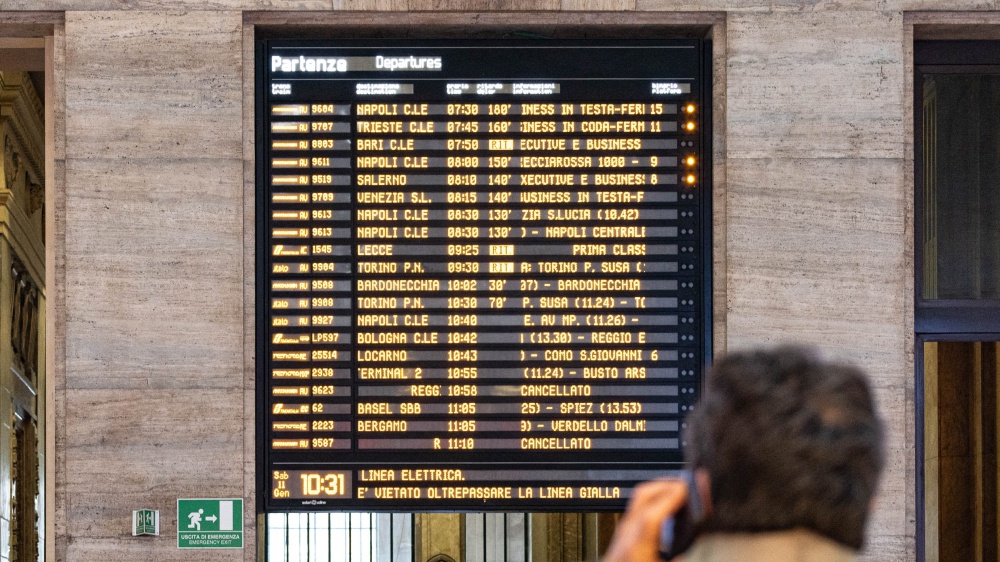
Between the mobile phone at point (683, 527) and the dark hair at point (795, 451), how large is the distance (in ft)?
0.06

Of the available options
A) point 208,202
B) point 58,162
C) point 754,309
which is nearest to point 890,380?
point 754,309

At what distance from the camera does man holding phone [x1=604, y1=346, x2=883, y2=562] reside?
1.55 metres

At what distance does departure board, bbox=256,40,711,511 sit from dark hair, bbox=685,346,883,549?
4.52 meters

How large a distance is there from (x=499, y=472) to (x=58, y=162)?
2.37 metres

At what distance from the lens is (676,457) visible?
6105mm

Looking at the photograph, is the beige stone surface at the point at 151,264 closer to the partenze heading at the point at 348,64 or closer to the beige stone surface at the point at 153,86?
the beige stone surface at the point at 153,86

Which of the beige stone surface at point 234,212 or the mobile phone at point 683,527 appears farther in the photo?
the beige stone surface at point 234,212

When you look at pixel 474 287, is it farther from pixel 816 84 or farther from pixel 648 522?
pixel 648 522

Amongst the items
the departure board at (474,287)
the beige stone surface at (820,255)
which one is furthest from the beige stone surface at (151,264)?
the beige stone surface at (820,255)

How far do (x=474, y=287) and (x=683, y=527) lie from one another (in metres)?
4.56

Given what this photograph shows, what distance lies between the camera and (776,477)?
5.09 ft

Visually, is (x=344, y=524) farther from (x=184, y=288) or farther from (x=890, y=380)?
(x=890, y=380)

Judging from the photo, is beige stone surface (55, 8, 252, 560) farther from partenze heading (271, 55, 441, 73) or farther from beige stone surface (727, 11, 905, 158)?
beige stone surface (727, 11, 905, 158)

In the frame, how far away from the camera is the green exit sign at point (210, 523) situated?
19.5ft
